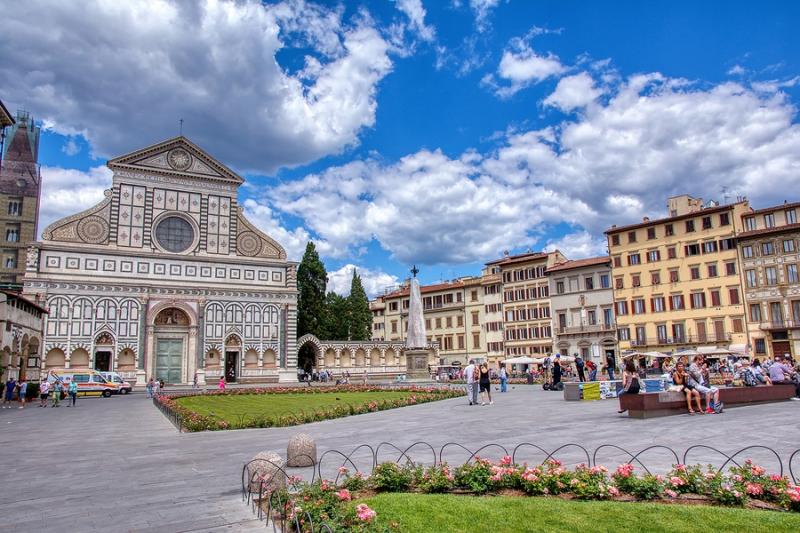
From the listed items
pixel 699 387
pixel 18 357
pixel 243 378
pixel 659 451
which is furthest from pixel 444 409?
pixel 243 378

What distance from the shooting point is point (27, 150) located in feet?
250

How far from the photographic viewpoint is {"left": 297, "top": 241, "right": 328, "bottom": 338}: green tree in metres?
66.1

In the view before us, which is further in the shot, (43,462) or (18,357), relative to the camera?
(18,357)

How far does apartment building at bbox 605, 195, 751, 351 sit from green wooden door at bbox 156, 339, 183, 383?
4122 cm

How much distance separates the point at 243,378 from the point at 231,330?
4.54m

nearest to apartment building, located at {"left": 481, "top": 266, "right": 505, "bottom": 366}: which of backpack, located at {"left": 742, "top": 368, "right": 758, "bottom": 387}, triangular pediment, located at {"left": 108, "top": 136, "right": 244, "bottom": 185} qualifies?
triangular pediment, located at {"left": 108, "top": 136, "right": 244, "bottom": 185}

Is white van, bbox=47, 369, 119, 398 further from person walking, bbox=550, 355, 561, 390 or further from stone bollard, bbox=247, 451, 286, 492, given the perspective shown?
stone bollard, bbox=247, 451, 286, 492

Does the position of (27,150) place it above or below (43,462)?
above

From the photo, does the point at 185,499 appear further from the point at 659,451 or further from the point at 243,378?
the point at 243,378

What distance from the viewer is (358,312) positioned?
7269 centimetres

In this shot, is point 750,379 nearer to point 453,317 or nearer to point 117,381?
point 117,381

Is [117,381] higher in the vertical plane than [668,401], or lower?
higher

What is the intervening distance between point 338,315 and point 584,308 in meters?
28.2

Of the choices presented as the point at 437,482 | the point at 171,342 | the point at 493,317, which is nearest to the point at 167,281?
the point at 171,342
